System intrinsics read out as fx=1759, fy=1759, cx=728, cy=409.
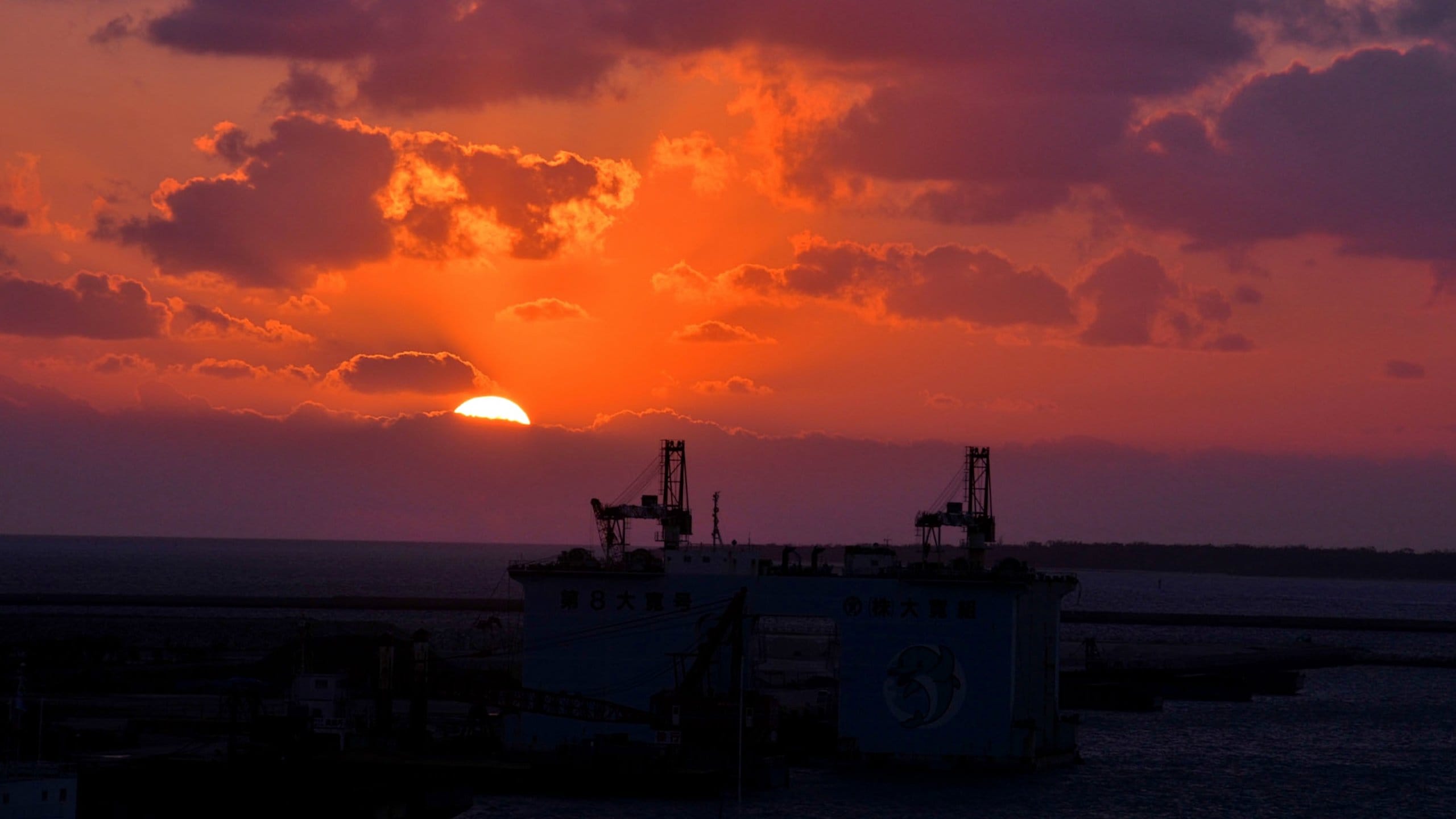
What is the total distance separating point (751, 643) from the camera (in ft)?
265

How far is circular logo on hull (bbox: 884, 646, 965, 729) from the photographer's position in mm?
79312

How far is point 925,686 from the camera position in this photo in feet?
261

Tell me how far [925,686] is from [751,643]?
8151mm

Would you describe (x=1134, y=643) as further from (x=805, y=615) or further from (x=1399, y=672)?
(x=805, y=615)

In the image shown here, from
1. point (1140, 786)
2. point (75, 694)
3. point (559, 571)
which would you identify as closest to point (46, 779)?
point (559, 571)

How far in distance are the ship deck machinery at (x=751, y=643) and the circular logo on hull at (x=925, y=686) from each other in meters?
0.06

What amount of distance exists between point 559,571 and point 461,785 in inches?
430

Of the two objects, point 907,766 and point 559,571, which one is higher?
point 559,571

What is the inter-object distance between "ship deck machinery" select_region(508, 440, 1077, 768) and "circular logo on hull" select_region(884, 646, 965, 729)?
0.06m

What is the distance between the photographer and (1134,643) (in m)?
195

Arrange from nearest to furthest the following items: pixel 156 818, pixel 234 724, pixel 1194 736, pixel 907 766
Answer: pixel 156 818, pixel 234 724, pixel 907 766, pixel 1194 736

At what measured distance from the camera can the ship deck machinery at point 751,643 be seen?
7931 centimetres

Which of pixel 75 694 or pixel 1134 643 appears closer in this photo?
pixel 75 694

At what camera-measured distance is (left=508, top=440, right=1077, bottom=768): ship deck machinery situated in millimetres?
79312
